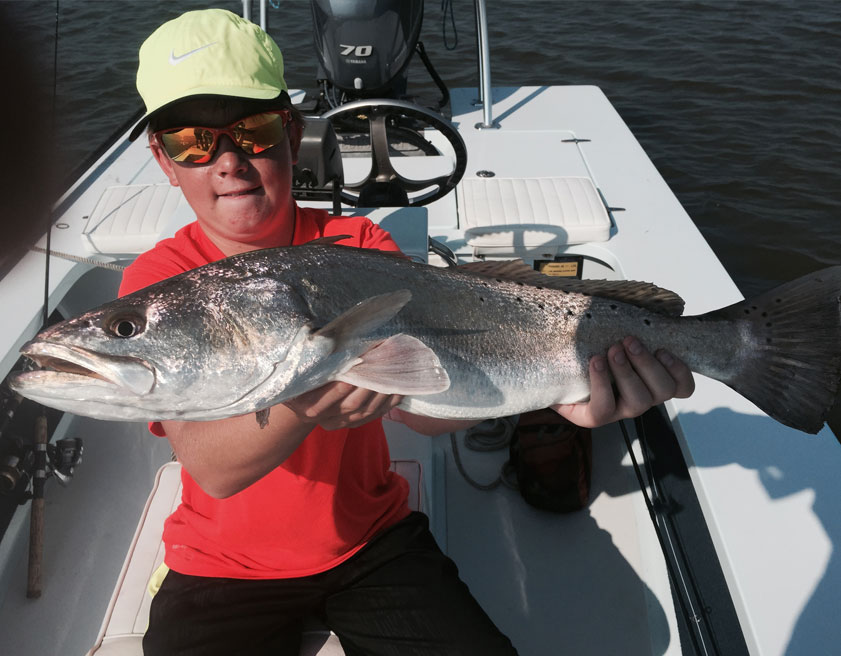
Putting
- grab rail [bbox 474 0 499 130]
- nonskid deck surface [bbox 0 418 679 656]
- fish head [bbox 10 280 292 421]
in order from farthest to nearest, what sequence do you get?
grab rail [bbox 474 0 499 130]
nonskid deck surface [bbox 0 418 679 656]
fish head [bbox 10 280 292 421]

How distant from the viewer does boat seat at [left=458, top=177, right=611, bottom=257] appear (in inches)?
160

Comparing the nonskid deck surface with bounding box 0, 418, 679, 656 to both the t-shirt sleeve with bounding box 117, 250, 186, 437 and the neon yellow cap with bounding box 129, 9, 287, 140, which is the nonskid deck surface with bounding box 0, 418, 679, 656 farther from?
the neon yellow cap with bounding box 129, 9, 287, 140

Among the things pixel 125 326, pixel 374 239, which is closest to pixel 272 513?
pixel 125 326

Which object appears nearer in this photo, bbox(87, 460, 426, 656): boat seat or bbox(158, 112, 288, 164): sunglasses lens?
bbox(158, 112, 288, 164): sunglasses lens

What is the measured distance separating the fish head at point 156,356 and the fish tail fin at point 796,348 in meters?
1.47

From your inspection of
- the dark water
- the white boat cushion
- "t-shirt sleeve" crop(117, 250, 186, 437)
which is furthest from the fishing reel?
the dark water

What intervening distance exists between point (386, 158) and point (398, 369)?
243 cm

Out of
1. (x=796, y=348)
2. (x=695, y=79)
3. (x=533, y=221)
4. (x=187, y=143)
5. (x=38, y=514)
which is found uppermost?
(x=187, y=143)

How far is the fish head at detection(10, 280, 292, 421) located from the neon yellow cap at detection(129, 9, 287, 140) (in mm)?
642

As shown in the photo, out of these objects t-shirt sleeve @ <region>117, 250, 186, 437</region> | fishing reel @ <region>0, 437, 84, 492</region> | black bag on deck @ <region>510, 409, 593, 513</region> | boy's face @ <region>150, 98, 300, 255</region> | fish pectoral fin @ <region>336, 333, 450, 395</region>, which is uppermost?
boy's face @ <region>150, 98, 300, 255</region>

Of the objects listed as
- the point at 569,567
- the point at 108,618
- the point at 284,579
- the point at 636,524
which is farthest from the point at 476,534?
the point at 108,618

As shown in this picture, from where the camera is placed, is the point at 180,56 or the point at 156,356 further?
the point at 180,56

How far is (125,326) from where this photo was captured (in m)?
1.66

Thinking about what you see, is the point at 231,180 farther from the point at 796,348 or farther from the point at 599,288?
the point at 796,348
